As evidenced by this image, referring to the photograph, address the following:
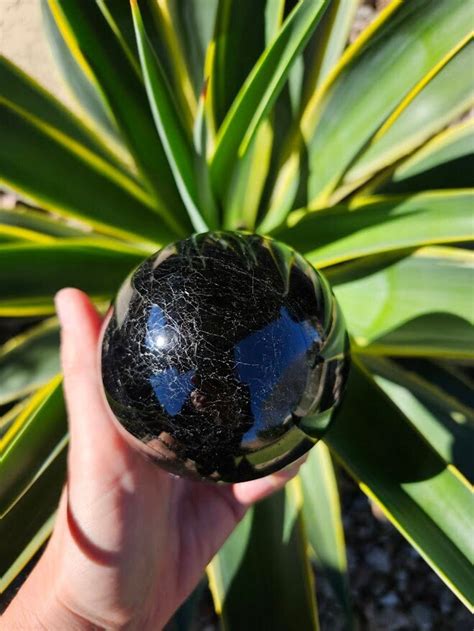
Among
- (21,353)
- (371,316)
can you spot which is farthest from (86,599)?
(371,316)

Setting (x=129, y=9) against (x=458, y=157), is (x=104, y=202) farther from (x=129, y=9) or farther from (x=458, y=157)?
(x=458, y=157)

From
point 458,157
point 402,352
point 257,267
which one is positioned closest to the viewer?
point 257,267

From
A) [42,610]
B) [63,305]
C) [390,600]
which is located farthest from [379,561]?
[63,305]

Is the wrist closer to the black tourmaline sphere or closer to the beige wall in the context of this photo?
the black tourmaline sphere

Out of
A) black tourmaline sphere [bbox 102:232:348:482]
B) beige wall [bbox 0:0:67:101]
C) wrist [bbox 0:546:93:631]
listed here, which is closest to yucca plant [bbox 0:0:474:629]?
wrist [bbox 0:546:93:631]

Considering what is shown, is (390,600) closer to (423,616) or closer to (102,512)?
(423,616)

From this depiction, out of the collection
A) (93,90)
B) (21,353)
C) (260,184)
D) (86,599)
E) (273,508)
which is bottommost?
(273,508)
